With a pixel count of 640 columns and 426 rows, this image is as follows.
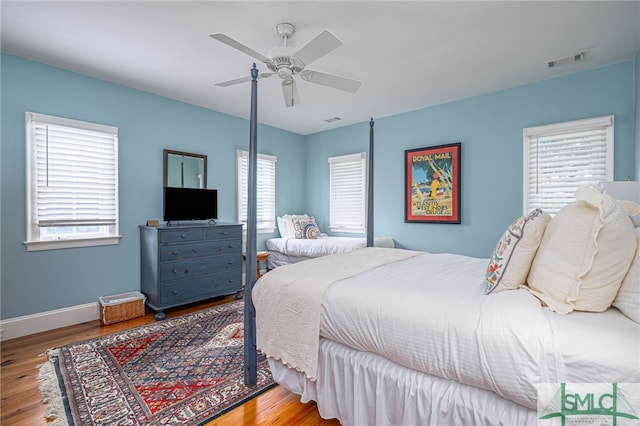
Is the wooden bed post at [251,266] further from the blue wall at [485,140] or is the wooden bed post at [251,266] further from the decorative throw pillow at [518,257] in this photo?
the blue wall at [485,140]

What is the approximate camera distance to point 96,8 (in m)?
2.17

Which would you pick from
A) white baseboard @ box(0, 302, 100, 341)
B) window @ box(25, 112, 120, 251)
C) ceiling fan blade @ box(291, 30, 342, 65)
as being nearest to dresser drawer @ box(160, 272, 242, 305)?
white baseboard @ box(0, 302, 100, 341)

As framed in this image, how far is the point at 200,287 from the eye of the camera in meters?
3.67

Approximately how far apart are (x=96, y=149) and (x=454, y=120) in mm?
4512

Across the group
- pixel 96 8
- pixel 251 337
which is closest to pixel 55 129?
pixel 96 8

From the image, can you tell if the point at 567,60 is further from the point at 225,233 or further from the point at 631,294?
the point at 225,233

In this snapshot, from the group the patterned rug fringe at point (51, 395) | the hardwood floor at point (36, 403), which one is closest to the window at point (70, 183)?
the hardwood floor at point (36, 403)

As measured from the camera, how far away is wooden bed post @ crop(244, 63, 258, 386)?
1976mm

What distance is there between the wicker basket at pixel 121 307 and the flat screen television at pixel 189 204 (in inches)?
39.3

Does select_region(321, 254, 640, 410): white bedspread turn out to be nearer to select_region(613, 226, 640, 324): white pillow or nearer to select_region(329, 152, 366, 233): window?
select_region(613, 226, 640, 324): white pillow

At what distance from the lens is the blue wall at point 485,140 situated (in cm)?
310

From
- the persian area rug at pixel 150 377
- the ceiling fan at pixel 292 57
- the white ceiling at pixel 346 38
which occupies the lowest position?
the persian area rug at pixel 150 377

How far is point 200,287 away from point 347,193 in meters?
2.90

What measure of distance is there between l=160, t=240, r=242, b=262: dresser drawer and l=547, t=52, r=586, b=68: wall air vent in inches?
162
